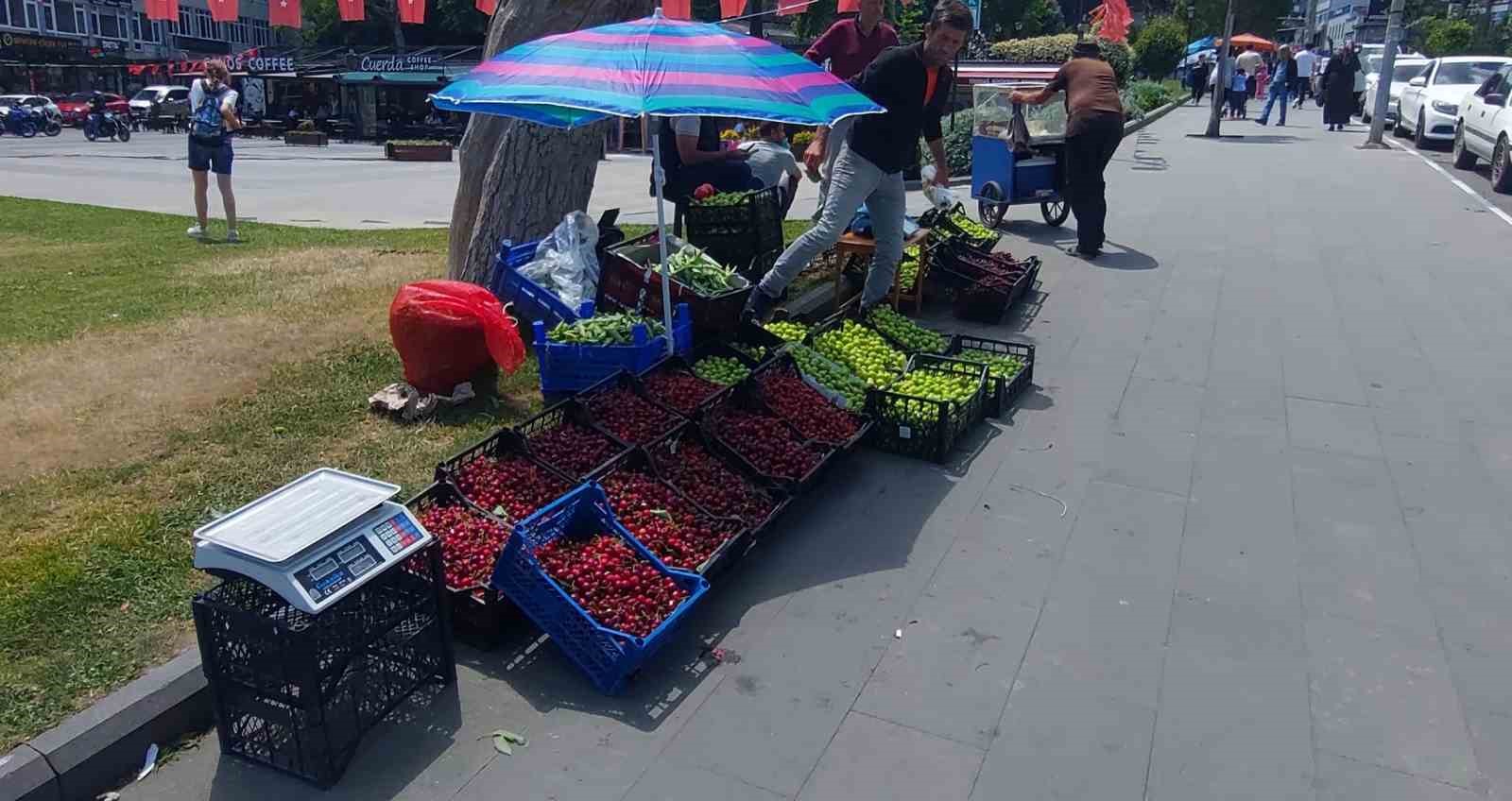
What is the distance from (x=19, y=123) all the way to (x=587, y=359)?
138 feet

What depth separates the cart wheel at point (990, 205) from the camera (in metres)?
10.3

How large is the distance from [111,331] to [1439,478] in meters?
7.73

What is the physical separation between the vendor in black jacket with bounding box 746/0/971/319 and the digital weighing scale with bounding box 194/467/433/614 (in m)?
3.21

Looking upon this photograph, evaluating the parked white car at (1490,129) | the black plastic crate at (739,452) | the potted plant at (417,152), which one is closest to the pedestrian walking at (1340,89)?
the parked white car at (1490,129)

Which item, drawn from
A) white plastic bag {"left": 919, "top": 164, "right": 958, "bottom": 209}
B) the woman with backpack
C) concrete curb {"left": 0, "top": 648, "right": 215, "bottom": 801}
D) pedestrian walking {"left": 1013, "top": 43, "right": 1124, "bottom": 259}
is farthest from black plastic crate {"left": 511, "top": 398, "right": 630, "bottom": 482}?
the woman with backpack

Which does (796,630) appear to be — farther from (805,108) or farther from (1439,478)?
(1439,478)

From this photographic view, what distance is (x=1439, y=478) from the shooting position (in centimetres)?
490

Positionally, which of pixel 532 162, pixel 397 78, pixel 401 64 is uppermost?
pixel 401 64

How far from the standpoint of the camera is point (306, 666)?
8.87 ft

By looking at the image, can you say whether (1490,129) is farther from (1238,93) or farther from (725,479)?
(725,479)

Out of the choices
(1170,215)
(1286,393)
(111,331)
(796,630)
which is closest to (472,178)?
(111,331)

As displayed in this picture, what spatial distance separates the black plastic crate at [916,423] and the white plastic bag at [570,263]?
1.99 m

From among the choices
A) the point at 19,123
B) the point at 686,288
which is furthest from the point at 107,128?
the point at 686,288

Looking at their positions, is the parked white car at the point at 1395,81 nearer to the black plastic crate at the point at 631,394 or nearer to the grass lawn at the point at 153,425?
the grass lawn at the point at 153,425
